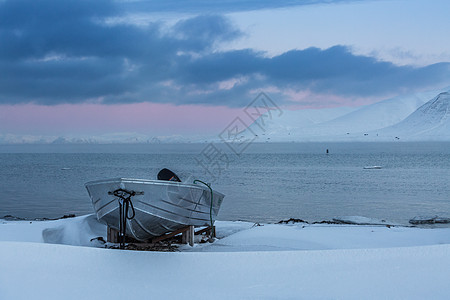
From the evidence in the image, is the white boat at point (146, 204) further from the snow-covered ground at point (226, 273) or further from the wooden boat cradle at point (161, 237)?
the snow-covered ground at point (226, 273)

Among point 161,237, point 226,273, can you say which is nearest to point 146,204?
point 161,237

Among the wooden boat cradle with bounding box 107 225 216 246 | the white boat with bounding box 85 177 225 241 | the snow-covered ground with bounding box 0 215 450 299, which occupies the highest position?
the white boat with bounding box 85 177 225 241

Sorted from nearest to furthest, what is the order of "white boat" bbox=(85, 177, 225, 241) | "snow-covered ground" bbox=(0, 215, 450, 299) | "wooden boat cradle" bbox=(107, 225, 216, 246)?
1. "snow-covered ground" bbox=(0, 215, 450, 299)
2. "white boat" bbox=(85, 177, 225, 241)
3. "wooden boat cradle" bbox=(107, 225, 216, 246)

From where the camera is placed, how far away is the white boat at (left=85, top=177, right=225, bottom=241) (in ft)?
25.4

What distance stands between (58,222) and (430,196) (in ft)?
61.5

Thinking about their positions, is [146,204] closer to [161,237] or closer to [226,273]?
[161,237]

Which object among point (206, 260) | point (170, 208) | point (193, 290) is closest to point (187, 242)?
point (170, 208)

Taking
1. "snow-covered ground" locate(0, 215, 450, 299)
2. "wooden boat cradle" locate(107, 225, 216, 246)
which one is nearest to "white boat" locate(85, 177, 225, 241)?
"wooden boat cradle" locate(107, 225, 216, 246)

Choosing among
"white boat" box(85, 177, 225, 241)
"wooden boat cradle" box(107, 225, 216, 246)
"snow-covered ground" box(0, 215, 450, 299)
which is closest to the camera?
"snow-covered ground" box(0, 215, 450, 299)

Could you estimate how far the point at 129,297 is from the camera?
4.95m

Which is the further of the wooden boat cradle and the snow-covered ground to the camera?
the wooden boat cradle

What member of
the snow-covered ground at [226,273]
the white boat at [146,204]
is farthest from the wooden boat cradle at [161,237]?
the snow-covered ground at [226,273]

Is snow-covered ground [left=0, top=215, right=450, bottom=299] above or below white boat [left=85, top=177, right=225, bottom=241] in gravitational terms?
below

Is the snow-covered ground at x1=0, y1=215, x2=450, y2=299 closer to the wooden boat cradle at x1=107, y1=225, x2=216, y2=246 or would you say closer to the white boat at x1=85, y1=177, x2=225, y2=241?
the white boat at x1=85, y1=177, x2=225, y2=241
